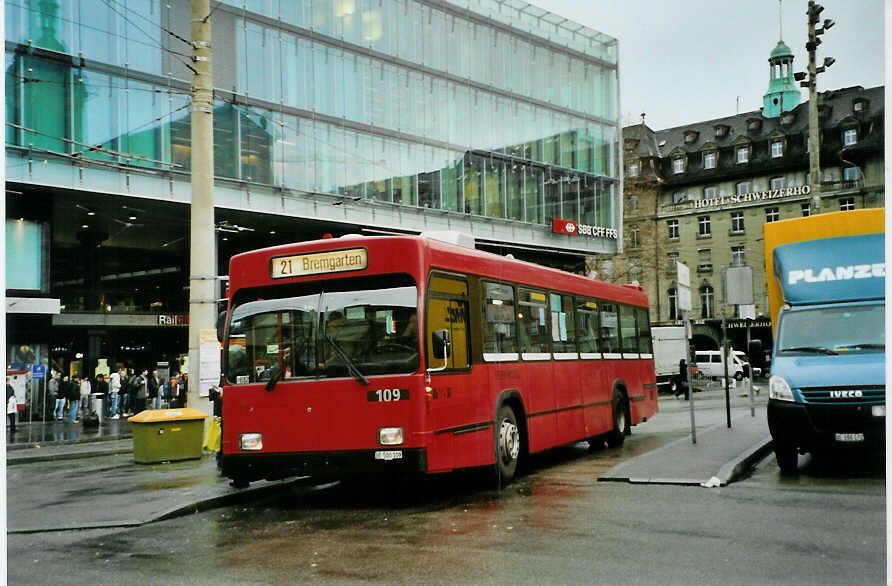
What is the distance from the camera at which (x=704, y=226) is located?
11.8 meters

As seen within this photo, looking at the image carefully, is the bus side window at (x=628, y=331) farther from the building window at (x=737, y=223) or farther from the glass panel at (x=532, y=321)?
the building window at (x=737, y=223)

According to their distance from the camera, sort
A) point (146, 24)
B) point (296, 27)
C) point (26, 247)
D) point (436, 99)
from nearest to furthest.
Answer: point (26, 247) → point (146, 24) → point (296, 27) → point (436, 99)

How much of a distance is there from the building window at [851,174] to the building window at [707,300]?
6.04 metres

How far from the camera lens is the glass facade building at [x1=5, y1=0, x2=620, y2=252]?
24453mm

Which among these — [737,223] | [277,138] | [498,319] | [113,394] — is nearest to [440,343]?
[498,319]

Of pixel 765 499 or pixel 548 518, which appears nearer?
pixel 548 518

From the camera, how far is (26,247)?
1429cm

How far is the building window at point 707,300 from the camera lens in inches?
594

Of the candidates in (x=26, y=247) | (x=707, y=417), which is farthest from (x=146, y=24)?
(x=707, y=417)

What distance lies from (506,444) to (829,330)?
381cm

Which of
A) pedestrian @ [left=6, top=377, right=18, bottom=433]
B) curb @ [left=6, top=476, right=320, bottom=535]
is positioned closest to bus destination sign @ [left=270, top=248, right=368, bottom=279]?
curb @ [left=6, top=476, right=320, bottom=535]

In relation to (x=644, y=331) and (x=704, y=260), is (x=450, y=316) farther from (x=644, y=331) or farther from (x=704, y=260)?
(x=644, y=331)

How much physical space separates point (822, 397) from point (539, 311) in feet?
12.4

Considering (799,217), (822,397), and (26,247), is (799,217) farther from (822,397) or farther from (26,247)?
(26,247)
